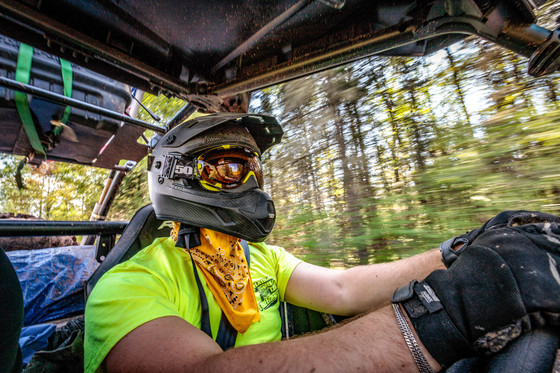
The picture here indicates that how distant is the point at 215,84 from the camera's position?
201 cm

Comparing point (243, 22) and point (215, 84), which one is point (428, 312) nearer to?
point (243, 22)

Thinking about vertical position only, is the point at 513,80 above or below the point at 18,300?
above

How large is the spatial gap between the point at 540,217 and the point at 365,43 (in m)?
1.16

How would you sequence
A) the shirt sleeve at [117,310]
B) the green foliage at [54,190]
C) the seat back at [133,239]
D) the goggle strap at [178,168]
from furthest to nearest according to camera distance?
1. the green foliage at [54,190]
2. the goggle strap at [178,168]
3. the seat back at [133,239]
4. the shirt sleeve at [117,310]

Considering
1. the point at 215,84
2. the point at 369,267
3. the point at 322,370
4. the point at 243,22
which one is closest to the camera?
the point at 322,370

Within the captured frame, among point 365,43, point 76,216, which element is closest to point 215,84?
point 365,43

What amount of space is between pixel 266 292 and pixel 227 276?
1.21ft

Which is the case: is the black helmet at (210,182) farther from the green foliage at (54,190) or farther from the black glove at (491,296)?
the green foliage at (54,190)

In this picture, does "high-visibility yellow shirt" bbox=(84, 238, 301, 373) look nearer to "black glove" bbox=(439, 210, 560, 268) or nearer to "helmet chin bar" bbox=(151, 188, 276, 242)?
"helmet chin bar" bbox=(151, 188, 276, 242)

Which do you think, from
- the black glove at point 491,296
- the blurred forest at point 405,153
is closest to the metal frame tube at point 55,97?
the blurred forest at point 405,153

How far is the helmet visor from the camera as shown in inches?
62.3

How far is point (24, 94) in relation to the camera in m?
2.02

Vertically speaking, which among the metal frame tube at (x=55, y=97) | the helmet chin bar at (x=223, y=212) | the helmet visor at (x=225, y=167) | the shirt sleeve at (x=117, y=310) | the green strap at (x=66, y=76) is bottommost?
the shirt sleeve at (x=117, y=310)

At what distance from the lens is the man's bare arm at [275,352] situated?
78cm
